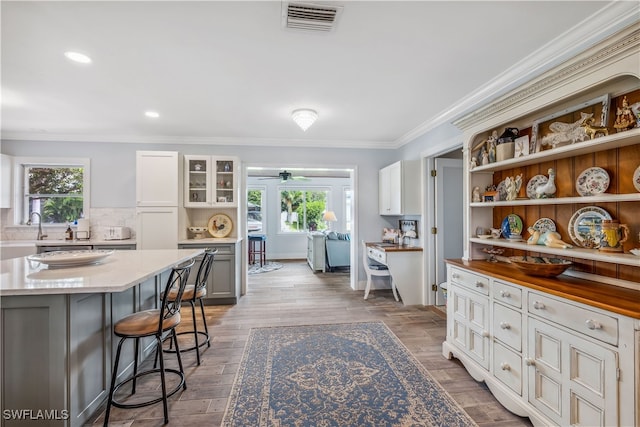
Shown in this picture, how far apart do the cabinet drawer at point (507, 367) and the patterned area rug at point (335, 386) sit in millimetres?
366

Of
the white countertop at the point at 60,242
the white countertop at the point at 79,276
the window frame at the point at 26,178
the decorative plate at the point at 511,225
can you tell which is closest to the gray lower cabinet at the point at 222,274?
the white countertop at the point at 60,242

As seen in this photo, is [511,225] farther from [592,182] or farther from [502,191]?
[592,182]

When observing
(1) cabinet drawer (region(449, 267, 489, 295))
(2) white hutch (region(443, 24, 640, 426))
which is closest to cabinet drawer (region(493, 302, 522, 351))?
(2) white hutch (region(443, 24, 640, 426))

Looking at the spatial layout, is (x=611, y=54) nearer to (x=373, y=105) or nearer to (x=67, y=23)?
(x=373, y=105)

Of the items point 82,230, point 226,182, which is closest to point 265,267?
point 226,182

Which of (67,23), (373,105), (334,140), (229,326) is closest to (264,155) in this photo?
(334,140)

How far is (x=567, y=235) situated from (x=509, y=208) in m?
0.55

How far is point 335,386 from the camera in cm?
221

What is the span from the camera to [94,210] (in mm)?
4453

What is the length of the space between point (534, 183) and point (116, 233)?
515cm

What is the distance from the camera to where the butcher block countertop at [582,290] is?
135cm

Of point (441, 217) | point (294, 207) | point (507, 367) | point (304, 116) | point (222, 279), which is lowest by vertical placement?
point (507, 367)

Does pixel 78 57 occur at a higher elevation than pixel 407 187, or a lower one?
higher

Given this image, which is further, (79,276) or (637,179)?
(79,276)
